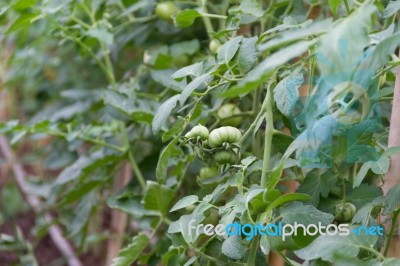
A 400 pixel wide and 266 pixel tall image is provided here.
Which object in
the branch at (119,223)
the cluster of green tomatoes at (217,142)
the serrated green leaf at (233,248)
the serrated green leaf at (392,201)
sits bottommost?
the branch at (119,223)

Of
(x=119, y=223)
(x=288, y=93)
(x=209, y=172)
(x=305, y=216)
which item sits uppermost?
(x=288, y=93)

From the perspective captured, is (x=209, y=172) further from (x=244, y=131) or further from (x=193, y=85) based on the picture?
(x=193, y=85)

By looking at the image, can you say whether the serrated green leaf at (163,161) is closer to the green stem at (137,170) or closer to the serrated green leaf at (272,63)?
the serrated green leaf at (272,63)

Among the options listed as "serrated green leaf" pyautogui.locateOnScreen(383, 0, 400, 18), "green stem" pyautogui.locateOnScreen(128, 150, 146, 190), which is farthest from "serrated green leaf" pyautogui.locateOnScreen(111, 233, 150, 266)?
"serrated green leaf" pyautogui.locateOnScreen(383, 0, 400, 18)

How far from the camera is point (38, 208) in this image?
217 centimetres

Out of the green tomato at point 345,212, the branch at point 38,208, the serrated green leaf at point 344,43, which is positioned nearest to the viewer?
the serrated green leaf at point 344,43

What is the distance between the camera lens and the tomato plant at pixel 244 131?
0.65 meters

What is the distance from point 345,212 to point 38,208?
1.50 metres

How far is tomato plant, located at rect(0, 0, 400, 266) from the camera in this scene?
649 mm

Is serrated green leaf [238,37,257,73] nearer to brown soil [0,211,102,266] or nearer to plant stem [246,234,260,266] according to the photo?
plant stem [246,234,260,266]

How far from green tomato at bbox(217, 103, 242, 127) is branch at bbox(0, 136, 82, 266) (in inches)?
35.7


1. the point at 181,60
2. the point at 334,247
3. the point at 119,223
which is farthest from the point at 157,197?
the point at 119,223

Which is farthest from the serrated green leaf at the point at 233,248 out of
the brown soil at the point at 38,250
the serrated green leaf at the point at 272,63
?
the brown soil at the point at 38,250

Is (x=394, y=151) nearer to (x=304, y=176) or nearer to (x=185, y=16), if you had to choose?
(x=304, y=176)
